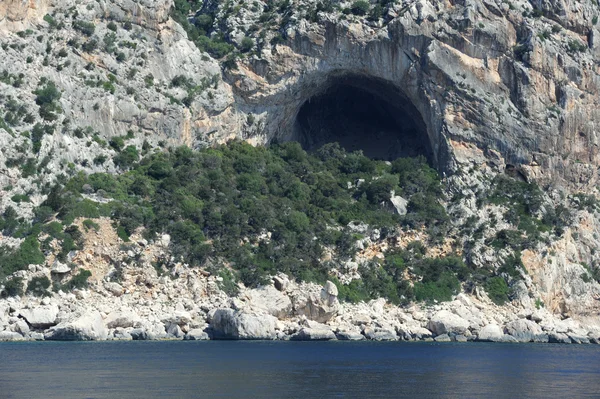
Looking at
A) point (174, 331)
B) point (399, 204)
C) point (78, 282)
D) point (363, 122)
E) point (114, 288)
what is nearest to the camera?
point (174, 331)

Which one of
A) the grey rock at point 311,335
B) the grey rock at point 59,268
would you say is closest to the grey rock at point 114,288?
the grey rock at point 59,268

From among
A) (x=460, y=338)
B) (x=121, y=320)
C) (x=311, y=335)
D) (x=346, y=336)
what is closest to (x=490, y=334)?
(x=460, y=338)

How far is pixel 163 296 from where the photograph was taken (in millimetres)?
71875

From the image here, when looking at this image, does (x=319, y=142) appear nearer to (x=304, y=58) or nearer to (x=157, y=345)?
(x=304, y=58)

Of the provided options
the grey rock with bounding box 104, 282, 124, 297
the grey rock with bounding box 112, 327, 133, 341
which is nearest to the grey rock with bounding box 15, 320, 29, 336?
the grey rock with bounding box 112, 327, 133, 341

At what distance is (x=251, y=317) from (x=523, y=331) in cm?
1746

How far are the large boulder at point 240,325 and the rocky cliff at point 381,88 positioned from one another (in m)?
14.8

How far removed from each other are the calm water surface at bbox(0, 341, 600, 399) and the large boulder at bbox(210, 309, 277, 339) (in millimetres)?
1109

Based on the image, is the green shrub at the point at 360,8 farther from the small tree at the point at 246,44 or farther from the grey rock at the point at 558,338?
the grey rock at the point at 558,338

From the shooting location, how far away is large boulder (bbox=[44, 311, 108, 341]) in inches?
2574

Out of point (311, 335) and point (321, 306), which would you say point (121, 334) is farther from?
point (321, 306)

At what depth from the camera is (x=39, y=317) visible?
6612cm

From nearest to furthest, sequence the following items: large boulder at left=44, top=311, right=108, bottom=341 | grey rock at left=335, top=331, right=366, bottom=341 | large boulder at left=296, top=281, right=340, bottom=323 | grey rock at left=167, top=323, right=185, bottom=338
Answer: large boulder at left=44, top=311, right=108, bottom=341, grey rock at left=167, top=323, right=185, bottom=338, grey rock at left=335, top=331, right=366, bottom=341, large boulder at left=296, top=281, right=340, bottom=323

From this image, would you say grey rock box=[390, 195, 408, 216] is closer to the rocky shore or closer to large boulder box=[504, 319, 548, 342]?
the rocky shore
